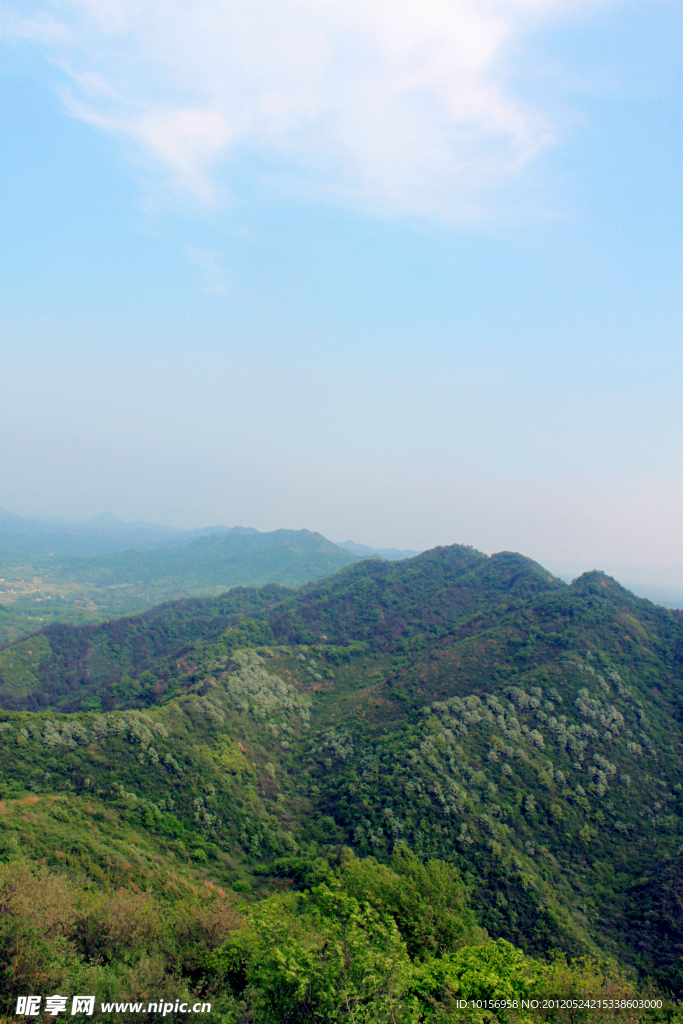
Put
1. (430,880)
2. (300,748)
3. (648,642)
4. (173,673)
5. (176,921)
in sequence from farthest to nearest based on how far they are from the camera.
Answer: (173,673) → (648,642) → (300,748) → (430,880) → (176,921)

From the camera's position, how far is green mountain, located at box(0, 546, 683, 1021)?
27.3 metres

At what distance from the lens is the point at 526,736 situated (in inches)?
1758

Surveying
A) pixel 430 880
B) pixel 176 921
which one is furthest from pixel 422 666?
pixel 176 921

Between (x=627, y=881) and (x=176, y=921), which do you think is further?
A: (x=627, y=881)

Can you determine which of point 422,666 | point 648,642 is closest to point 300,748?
point 422,666

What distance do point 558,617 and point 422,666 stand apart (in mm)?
20219

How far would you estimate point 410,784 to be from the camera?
38562 mm

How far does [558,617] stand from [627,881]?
108 ft

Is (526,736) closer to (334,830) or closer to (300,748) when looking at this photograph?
(334,830)

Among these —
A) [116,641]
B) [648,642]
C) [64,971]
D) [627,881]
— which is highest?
[648,642]

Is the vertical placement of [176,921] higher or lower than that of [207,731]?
higher

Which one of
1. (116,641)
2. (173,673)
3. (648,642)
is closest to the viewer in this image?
(648,642)

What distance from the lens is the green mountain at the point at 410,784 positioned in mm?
27297

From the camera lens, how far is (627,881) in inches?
1323
